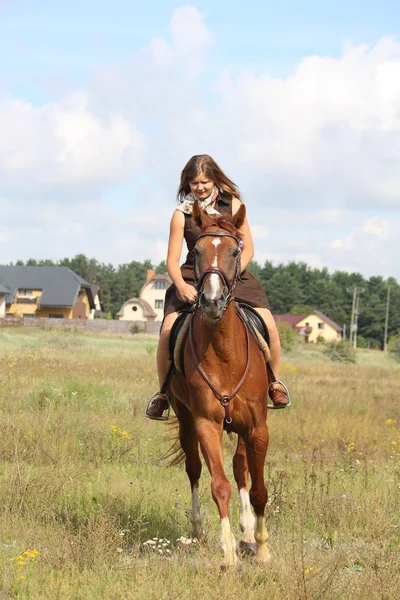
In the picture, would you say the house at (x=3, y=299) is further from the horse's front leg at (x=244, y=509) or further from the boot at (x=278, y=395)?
the boot at (x=278, y=395)

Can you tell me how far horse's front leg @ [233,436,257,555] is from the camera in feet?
22.2

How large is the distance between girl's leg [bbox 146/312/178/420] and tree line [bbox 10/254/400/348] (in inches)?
4869

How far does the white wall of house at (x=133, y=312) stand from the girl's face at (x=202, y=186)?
95155 millimetres

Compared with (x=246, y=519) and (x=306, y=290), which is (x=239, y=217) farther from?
(x=306, y=290)

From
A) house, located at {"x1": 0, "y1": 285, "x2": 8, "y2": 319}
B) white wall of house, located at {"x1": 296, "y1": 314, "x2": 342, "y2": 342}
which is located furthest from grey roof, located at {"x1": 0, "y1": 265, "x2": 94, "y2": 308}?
white wall of house, located at {"x1": 296, "y1": 314, "x2": 342, "y2": 342}

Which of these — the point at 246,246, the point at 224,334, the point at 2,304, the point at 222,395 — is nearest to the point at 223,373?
the point at 222,395

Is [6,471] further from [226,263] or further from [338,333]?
[338,333]

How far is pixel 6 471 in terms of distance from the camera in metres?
8.55

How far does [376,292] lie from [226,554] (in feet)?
525

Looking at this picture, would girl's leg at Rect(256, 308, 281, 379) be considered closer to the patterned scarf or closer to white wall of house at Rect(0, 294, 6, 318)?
the patterned scarf

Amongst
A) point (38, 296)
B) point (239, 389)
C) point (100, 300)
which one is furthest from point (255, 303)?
point (100, 300)

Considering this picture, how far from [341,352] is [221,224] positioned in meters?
52.1

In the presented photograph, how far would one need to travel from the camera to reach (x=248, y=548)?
22.0 feet

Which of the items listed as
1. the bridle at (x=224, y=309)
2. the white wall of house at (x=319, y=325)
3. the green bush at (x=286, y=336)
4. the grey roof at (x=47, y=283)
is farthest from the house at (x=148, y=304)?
the bridle at (x=224, y=309)
